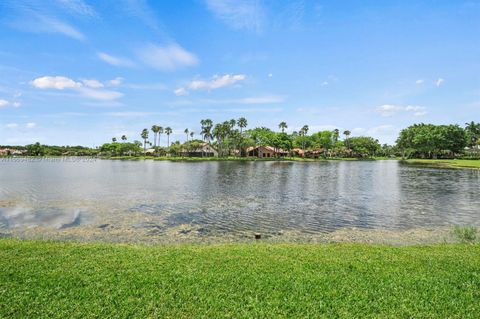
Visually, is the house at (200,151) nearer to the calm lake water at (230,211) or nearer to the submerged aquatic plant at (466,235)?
the calm lake water at (230,211)

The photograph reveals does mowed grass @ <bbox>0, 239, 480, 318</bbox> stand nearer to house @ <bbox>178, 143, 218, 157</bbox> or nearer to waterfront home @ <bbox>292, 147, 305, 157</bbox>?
house @ <bbox>178, 143, 218, 157</bbox>

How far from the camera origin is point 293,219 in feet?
56.0

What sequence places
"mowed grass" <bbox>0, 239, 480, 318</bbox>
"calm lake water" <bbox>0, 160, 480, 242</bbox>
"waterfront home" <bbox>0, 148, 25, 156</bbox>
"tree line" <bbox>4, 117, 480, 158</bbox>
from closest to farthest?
"mowed grass" <bbox>0, 239, 480, 318</bbox> < "calm lake water" <bbox>0, 160, 480, 242</bbox> < "tree line" <bbox>4, 117, 480, 158</bbox> < "waterfront home" <bbox>0, 148, 25, 156</bbox>

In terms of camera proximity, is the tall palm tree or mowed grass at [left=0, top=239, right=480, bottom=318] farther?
the tall palm tree

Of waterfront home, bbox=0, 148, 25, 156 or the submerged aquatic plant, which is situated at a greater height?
waterfront home, bbox=0, 148, 25, 156

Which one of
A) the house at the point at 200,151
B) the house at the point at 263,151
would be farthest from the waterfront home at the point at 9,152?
the house at the point at 263,151

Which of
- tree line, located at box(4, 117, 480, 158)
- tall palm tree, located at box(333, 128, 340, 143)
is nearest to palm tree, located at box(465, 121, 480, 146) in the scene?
tree line, located at box(4, 117, 480, 158)

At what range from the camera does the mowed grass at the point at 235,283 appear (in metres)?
5.53

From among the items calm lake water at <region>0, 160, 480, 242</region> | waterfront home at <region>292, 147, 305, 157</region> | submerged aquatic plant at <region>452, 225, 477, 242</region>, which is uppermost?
waterfront home at <region>292, 147, 305, 157</region>

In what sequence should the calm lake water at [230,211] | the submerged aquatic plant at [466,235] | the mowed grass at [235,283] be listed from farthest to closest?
→ the calm lake water at [230,211], the submerged aquatic plant at [466,235], the mowed grass at [235,283]

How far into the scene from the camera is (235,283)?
664 centimetres

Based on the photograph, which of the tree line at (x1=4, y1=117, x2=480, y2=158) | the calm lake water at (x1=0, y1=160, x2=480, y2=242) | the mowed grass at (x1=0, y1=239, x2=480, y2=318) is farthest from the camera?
the tree line at (x1=4, y1=117, x2=480, y2=158)

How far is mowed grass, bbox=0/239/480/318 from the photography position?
5527mm

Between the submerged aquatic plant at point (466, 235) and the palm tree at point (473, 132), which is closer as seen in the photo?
the submerged aquatic plant at point (466, 235)
